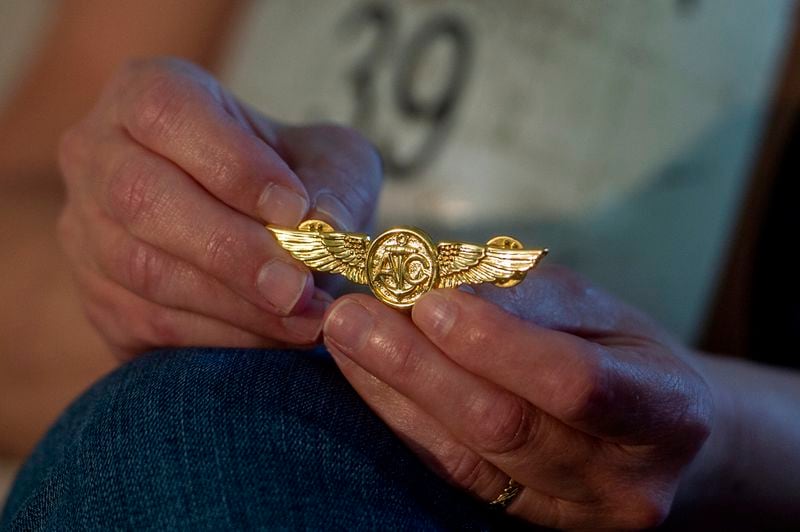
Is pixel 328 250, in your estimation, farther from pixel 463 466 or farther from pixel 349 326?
pixel 463 466

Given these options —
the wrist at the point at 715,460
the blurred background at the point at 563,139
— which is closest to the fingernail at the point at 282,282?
the wrist at the point at 715,460

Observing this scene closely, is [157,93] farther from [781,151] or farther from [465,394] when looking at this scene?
[781,151]

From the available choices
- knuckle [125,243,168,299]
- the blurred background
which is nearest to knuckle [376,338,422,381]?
knuckle [125,243,168,299]

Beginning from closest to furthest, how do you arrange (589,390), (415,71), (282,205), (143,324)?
(589,390), (282,205), (143,324), (415,71)

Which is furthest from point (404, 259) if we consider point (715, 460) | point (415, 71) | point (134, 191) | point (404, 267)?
point (415, 71)

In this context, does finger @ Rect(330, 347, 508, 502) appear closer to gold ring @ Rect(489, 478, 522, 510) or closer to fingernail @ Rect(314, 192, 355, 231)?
gold ring @ Rect(489, 478, 522, 510)
